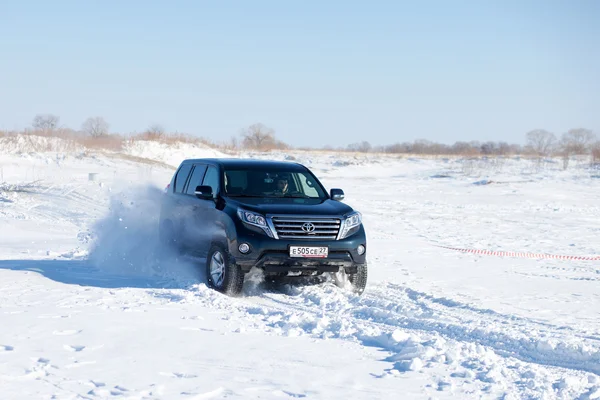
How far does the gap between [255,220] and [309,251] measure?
0.74 m

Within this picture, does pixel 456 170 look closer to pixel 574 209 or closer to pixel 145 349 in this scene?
pixel 574 209

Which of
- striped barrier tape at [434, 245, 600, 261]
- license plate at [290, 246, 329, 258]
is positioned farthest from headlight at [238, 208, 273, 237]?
striped barrier tape at [434, 245, 600, 261]

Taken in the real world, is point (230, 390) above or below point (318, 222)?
below

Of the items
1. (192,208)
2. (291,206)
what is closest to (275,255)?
(291,206)

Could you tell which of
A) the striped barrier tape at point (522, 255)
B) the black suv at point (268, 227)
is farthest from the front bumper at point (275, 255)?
the striped barrier tape at point (522, 255)

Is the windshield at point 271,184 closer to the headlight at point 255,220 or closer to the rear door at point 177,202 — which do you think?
the headlight at point 255,220

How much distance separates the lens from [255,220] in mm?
9695

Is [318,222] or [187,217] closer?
Answer: [318,222]

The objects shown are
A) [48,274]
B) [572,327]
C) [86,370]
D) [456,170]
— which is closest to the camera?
[86,370]

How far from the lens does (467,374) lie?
6.19 meters

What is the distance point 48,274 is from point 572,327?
22.0 ft

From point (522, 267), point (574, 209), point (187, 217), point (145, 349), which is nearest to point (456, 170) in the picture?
point (574, 209)

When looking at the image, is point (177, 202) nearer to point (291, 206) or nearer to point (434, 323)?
point (291, 206)

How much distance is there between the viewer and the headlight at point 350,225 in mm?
9914
